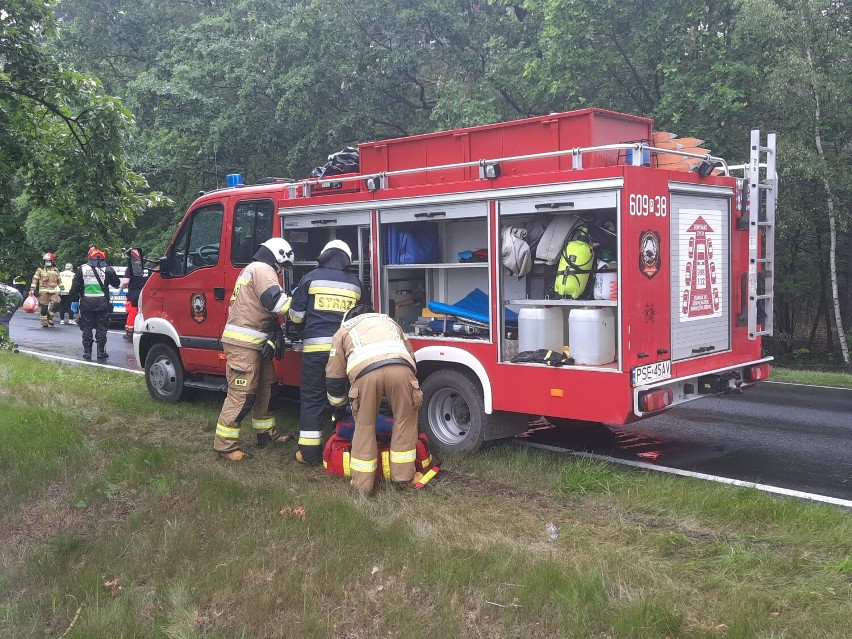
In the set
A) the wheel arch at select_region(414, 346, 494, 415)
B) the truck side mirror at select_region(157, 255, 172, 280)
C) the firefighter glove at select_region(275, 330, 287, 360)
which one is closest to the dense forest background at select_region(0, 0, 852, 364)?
the truck side mirror at select_region(157, 255, 172, 280)

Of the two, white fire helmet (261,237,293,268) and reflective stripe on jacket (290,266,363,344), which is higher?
white fire helmet (261,237,293,268)

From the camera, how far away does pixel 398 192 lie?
6.74 m

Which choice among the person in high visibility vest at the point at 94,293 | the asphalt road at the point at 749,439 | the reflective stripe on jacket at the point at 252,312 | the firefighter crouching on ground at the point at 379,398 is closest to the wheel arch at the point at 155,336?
the reflective stripe on jacket at the point at 252,312

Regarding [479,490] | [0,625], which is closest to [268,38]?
[479,490]

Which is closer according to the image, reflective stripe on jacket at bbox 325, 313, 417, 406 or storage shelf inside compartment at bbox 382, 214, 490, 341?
reflective stripe on jacket at bbox 325, 313, 417, 406

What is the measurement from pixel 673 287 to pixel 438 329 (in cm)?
190

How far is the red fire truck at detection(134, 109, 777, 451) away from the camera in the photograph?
566 cm

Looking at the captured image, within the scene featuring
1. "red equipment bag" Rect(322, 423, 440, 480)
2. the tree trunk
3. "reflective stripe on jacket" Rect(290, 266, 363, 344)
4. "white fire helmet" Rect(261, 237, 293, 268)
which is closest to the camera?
"red equipment bag" Rect(322, 423, 440, 480)

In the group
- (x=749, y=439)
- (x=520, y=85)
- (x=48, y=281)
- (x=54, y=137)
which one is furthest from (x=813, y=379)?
(x=48, y=281)

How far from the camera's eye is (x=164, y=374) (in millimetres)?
8859

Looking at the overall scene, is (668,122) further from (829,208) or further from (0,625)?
(0,625)

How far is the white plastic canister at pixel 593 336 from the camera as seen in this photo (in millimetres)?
5684

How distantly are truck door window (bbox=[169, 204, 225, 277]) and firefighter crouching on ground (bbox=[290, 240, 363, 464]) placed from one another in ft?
7.14

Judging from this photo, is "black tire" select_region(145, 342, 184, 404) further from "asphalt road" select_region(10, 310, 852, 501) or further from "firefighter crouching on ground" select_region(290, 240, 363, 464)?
"asphalt road" select_region(10, 310, 852, 501)
